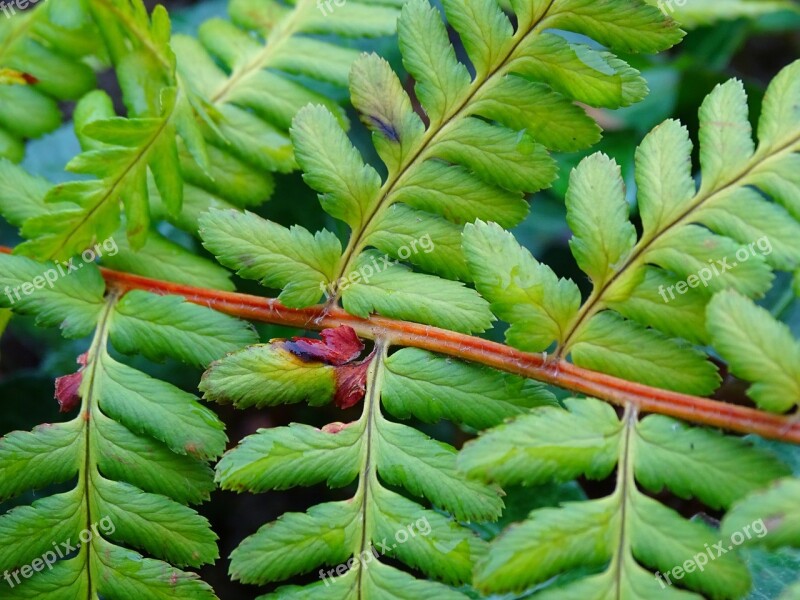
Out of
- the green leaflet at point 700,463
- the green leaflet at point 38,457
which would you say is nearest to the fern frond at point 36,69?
the green leaflet at point 38,457

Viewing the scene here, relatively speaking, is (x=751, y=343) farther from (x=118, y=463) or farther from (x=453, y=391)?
(x=118, y=463)

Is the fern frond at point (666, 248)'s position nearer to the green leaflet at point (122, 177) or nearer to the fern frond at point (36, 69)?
the green leaflet at point (122, 177)

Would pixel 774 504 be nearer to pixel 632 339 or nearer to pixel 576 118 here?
pixel 632 339

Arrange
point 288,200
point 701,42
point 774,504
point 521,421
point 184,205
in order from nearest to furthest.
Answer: point 774,504
point 521,421
point 184,205
point 288,200
point 701,42

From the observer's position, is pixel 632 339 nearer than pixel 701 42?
Yes

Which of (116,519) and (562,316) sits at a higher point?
(562,316)

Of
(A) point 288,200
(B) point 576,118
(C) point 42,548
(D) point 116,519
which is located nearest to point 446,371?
(B) point 576,118

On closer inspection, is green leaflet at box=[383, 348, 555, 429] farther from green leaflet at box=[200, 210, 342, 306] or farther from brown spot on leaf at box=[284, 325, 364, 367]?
green leaflet at box=[200, 210, 342, 306]

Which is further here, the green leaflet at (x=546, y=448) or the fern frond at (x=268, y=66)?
the fern frond at (x=268, y=66)
